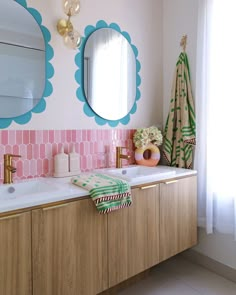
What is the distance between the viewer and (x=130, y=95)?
7.04 ft

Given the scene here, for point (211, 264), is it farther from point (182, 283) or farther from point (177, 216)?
point (177, 216)

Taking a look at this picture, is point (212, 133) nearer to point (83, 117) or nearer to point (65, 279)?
point (83, 117)

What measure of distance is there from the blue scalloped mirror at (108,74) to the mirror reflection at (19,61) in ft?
1.02

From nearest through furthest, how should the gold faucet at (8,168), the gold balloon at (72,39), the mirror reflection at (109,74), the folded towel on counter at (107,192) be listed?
the folded towel on counter at (107,192) < the gold faucet at (8,168) < the gold balloon at (72,39) < the mirror reflection at (109,74)

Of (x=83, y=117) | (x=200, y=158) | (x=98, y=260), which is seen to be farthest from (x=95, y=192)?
(x=200, y=158)

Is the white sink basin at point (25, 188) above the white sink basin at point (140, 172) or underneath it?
underneath

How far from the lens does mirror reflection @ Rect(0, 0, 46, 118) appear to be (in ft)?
4.87

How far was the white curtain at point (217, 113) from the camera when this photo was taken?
1763 millimetres

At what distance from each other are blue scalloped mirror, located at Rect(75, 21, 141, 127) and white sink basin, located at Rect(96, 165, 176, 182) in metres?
0.39

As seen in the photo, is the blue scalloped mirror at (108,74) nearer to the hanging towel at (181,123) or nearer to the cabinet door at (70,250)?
the hanging towel at (181,123)

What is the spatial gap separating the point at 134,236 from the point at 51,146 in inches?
32.2

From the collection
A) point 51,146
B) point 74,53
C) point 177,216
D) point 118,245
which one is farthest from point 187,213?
point 74,53

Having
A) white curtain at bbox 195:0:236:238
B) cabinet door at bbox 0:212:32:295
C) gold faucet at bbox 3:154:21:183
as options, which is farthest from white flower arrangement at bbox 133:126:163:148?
cabinet door at bbox 0:212:32:295

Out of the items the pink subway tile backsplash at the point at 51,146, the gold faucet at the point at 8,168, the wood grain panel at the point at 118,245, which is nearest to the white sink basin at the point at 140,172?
the pink subway tile backsplash at the point at 51,146
